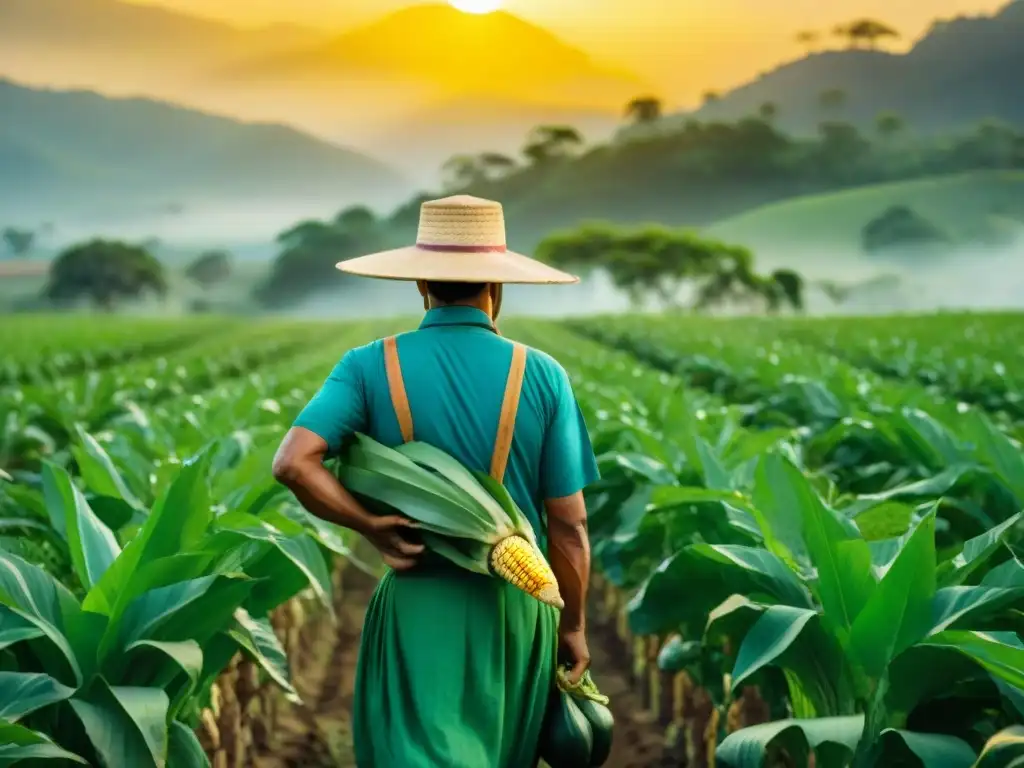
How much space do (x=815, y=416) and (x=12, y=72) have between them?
533 ft

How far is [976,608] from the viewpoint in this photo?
3484mm

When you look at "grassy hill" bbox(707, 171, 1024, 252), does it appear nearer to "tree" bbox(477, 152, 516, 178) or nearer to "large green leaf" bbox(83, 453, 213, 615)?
"tree" bbox(477, 152, 516, 178)

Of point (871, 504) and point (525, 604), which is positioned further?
point (871, 504)

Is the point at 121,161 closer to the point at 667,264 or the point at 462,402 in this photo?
the point at 667,264

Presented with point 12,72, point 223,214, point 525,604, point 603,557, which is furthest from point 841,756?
point 223,214

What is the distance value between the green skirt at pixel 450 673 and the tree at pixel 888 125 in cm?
13757

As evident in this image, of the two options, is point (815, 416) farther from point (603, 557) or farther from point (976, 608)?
point (976, 608)

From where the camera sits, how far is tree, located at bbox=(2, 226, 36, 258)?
143750 millimetres

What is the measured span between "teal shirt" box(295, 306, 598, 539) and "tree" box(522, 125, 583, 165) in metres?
145

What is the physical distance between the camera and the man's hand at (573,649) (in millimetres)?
3420

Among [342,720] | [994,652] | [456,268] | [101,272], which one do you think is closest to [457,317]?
[456,268]

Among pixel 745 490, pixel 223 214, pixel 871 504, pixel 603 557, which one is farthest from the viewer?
pixel 223 214

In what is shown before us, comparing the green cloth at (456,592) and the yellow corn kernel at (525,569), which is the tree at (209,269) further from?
the yellow corn kernel at (525,569)

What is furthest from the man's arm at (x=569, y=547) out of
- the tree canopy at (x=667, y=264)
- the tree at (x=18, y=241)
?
the tree at (x=18, y=241)
